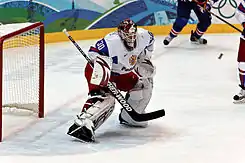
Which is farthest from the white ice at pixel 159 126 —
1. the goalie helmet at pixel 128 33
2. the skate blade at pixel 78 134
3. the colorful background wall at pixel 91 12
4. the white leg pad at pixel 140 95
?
the colorful background wall at pixel 91 12

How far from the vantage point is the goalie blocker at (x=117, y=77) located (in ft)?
10.7

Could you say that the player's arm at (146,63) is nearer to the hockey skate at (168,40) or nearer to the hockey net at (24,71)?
the hockey net at (24,71)

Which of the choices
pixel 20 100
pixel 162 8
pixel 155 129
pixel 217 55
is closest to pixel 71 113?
pixel 20 100

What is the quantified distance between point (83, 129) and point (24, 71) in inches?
37.3

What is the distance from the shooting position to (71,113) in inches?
156

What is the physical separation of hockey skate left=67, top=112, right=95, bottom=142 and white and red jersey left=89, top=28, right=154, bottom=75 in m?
0.32

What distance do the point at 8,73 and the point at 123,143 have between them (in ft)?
3.75

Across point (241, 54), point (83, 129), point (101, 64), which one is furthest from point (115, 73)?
point (241, 54)

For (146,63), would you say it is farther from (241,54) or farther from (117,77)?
(241,54)

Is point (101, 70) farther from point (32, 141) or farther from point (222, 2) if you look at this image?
point (222, 2)

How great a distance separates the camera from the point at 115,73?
3.43 metres

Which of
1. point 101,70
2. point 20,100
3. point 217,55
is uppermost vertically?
point 101,70

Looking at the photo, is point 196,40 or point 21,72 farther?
point 196,40

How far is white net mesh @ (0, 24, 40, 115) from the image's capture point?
386 centimetres
